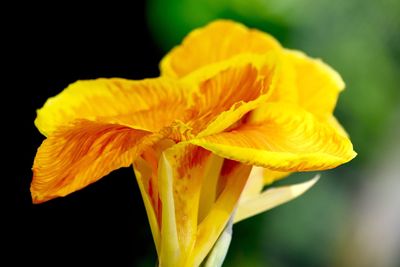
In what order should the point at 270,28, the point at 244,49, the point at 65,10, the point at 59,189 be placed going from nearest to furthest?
the point at 59,189 → the point at 244,49 → the point at 65,10 → the point at 270,28

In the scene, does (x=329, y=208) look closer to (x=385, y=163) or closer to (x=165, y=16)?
(x=385, y=163)

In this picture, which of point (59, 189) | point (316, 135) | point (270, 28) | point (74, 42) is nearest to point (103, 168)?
point (59, 189)

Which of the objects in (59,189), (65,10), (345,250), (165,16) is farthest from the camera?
(345,250)

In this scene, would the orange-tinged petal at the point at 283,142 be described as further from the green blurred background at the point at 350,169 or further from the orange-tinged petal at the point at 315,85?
the green blurred background at the point at 350,169

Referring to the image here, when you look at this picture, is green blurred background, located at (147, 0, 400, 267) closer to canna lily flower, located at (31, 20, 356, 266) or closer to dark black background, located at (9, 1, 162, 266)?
dark black background, located at (9, 1, 162, 266)

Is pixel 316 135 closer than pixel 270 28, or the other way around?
pixel 316 135

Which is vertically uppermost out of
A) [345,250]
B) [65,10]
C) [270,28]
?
[65,10]

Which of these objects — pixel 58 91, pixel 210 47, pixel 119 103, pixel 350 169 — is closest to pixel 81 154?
pixel 119 103

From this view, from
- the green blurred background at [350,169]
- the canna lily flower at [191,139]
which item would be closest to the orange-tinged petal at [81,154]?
the canna lily flower at [191,139]
